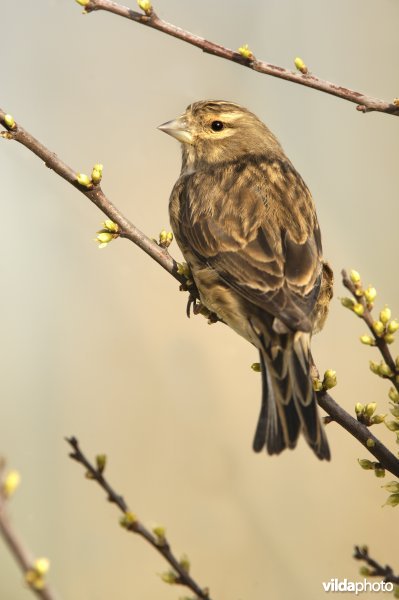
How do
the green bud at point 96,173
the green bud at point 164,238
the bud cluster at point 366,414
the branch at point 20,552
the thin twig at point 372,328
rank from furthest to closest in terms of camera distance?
1. the green bud at point 164,238
2. the green bud at point 96,173
3. the bud cluster at point 366,414
4. the thin twig at point 372,328
5. the branch at point 20,552

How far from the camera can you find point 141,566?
17.7ft

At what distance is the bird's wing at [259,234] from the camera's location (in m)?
3.76

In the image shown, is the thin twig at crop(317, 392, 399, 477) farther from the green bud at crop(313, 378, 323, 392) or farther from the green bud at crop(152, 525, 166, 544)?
the green bud at crop(152, 525, 166, 544)

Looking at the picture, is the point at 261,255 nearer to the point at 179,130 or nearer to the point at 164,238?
the point at 164,238

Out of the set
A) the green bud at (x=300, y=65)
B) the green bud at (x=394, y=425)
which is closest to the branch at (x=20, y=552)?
the green bud at (x=394, y=425)

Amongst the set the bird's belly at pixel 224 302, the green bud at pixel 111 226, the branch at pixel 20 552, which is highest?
the green bud at pixel 111 226

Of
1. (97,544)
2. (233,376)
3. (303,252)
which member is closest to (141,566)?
(97,544)

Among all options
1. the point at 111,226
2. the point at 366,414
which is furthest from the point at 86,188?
the point at 366,414

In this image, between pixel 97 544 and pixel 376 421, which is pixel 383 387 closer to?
pixel 97 544

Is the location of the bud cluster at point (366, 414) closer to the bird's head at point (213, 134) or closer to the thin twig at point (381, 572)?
the thin twig at point (381, 572)

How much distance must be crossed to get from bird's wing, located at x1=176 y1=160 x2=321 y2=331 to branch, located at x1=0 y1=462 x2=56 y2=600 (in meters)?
2.12

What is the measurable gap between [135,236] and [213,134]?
160 centimetres

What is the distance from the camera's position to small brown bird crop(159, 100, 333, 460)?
335 centimetres

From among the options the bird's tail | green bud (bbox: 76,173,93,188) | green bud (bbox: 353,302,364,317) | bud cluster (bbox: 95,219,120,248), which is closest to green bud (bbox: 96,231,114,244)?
bud cluster (bbox: 95,219,120,248)
